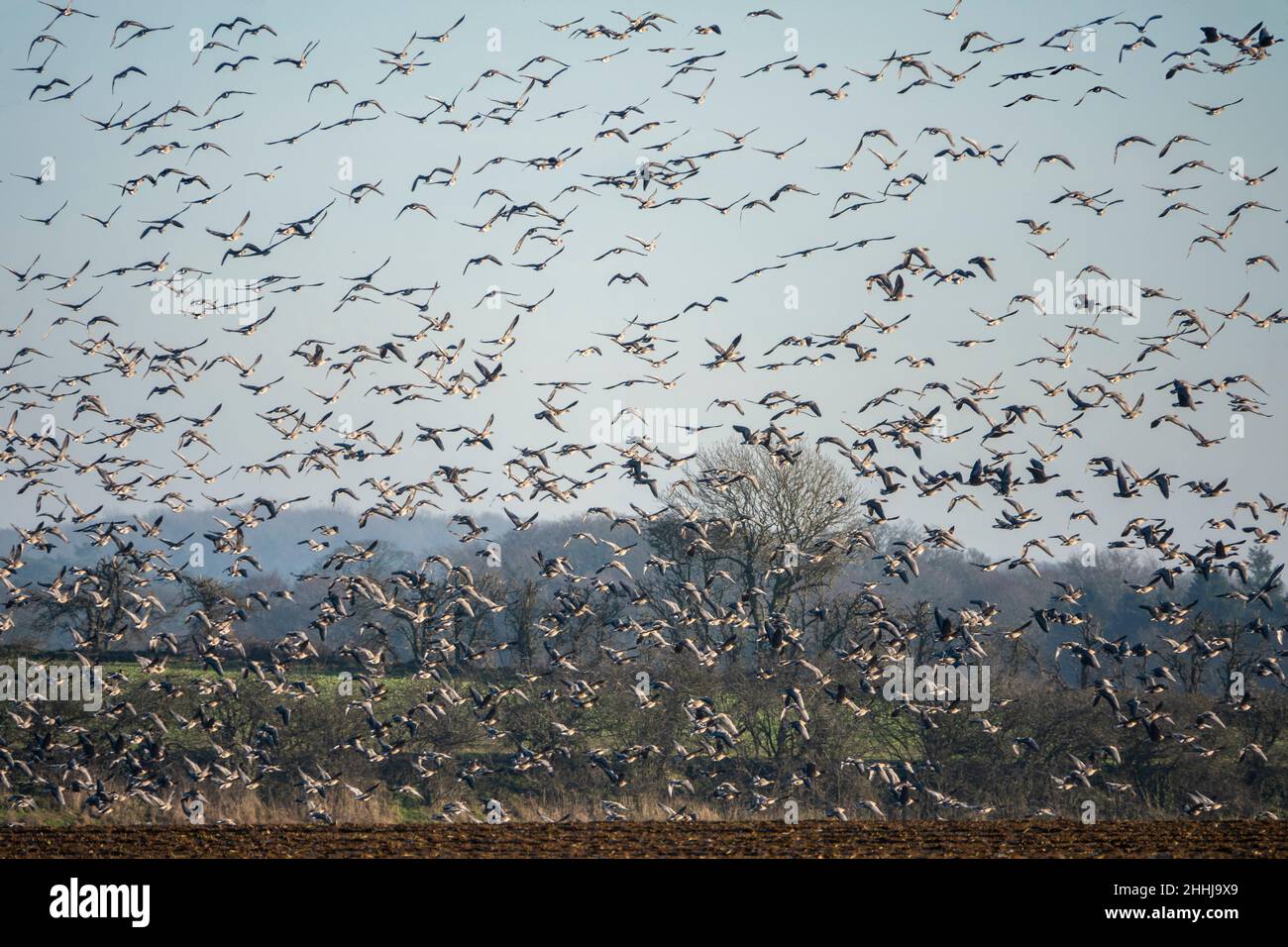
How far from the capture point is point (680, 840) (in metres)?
28.9

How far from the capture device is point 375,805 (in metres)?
44.4

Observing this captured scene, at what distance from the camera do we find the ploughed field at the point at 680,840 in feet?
88.1

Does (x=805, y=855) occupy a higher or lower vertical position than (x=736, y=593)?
lower

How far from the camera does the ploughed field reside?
26.8 metres

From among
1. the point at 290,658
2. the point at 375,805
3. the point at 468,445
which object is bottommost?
the point at 375,805
